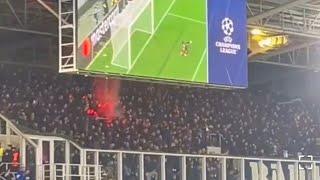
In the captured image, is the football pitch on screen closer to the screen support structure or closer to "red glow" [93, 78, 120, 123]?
the screen support structure

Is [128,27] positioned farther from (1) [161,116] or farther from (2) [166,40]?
(1) [161,116]

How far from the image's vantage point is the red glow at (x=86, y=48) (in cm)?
1476

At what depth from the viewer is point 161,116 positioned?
74.5 ft

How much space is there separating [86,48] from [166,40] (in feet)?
7.22

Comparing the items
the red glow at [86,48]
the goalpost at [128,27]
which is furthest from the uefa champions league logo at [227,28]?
the red glow at [86,48]

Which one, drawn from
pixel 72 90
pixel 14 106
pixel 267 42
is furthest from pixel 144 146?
pixel 267 42

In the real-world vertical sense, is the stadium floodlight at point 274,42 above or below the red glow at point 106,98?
above

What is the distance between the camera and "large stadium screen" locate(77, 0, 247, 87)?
15023 mm

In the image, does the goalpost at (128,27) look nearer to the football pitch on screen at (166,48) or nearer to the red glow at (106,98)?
the football pitch on screen at (166,48)

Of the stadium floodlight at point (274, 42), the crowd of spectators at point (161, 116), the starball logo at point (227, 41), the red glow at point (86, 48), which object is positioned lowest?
the crowd of spectators at point (161, 116)

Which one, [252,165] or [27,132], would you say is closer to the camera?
[27,132]

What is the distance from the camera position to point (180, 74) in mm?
16422

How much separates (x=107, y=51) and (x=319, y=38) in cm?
985

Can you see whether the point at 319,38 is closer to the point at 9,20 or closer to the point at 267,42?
the point at 267,42
